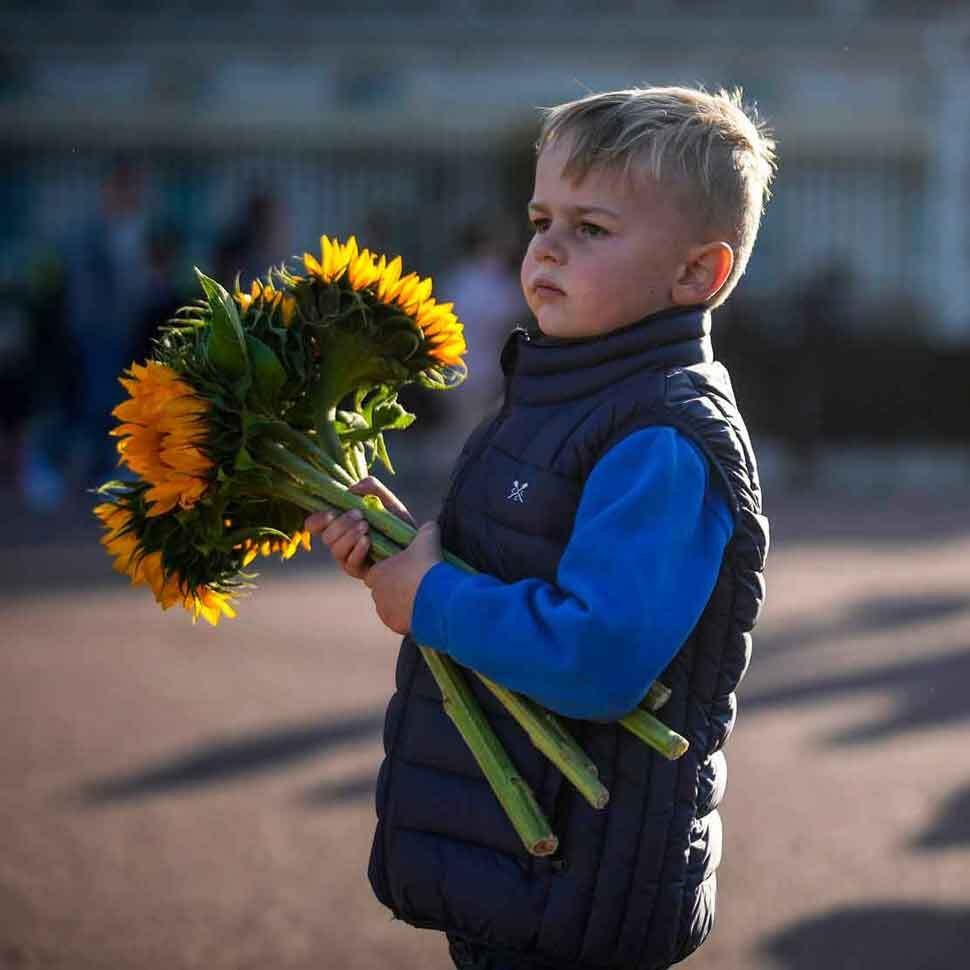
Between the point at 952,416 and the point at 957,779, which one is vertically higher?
the point at 957,779

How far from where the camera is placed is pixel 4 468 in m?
14.3

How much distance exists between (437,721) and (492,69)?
23.0 meters

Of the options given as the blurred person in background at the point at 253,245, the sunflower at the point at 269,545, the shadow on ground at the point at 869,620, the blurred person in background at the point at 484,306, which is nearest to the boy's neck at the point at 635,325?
the sunflower at the point at 269,545

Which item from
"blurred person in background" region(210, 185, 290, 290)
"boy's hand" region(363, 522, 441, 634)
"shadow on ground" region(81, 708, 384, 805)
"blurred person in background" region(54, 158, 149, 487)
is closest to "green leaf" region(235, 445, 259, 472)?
"boy's hand" region(363, 522, 441, 634)

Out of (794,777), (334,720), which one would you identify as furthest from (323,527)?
(334,720)

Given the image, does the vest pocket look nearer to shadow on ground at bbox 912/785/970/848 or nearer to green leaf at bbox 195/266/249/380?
green leaf at bbox 195/266/249/380

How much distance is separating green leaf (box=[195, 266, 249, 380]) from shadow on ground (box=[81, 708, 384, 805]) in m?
3.07

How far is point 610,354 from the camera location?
101 inches

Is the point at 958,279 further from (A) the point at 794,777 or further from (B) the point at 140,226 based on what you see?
(A) the point at 794,777

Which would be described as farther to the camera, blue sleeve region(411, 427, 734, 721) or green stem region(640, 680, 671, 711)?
green stem region(640, 680, 671, 711)

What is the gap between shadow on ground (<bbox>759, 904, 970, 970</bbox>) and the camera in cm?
438

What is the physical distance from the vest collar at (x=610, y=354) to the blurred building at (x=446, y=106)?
1943 centimetres

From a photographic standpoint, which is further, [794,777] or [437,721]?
[794,777]

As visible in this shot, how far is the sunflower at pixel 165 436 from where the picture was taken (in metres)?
2.66
